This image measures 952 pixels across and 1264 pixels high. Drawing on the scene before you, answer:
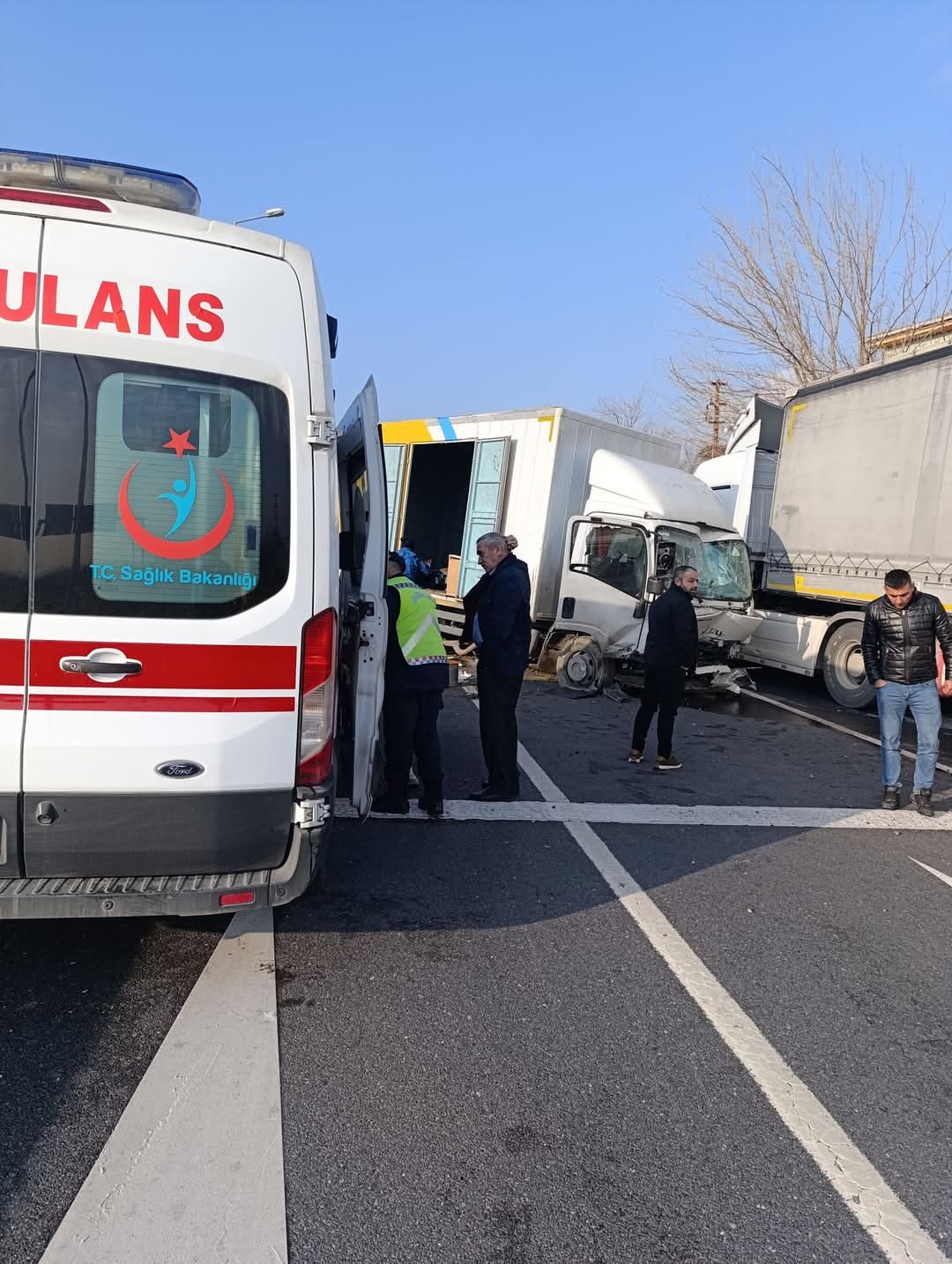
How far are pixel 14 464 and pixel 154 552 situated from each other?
50 cm

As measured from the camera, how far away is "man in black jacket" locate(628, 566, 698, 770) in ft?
22.9

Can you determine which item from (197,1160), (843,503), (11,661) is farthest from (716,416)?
(197,1160)

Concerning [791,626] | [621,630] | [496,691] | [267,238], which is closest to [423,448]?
[621,630]

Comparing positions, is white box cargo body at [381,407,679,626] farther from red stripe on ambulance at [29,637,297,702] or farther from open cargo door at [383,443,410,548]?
red stripe on ambulance at [29,637,297,702]

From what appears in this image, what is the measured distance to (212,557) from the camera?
2959mm

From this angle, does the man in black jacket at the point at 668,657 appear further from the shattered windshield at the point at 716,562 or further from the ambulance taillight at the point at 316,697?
the ambulance taillight at the point at 316,697

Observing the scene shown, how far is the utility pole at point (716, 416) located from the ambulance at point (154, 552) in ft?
77.3

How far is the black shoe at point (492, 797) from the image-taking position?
609 centimetres

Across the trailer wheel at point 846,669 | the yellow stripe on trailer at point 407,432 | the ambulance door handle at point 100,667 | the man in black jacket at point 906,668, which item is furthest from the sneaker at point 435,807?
the yellow stripe on trailer at point 407,432

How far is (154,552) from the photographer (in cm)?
289

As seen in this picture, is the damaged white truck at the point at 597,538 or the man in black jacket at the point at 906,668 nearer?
the man in black jacket at the point at 906,668

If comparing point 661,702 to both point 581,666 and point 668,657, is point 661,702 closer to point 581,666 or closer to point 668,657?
point 668,657

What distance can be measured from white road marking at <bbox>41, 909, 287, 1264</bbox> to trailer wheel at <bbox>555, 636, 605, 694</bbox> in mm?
7421

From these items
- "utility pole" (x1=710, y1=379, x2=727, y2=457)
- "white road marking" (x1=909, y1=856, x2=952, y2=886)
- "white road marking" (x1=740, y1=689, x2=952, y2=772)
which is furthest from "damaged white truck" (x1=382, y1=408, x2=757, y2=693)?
"utility pole" (x1=710, y1=379, x2=727, y2=457)
